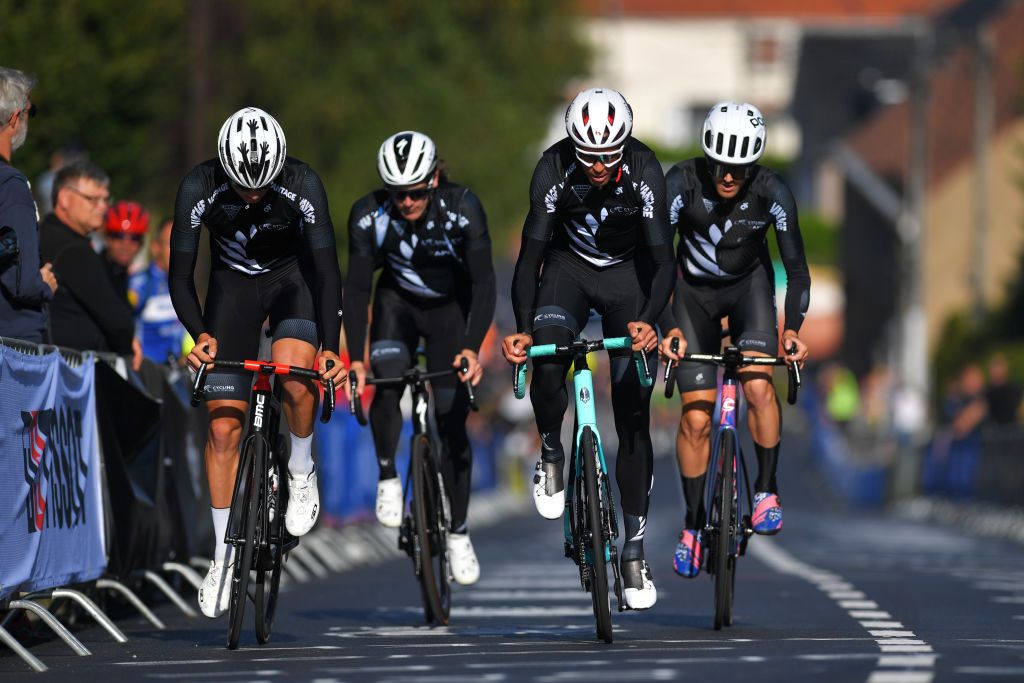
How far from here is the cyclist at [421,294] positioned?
11.9 meters

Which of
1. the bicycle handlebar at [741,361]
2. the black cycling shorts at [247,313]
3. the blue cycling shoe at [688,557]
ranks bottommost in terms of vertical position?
the blue cycling shoe at [688,557]

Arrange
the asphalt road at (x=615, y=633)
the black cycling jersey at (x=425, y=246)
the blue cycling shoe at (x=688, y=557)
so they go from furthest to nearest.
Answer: the black cycling jersey at (x=425, y=246)
the blue cycling shoe at (x=688, y=557)
the asphalt road at (x=615, y=633)

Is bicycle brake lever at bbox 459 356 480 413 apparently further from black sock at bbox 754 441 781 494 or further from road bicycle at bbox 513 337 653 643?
black sock at bbox 754 441 781 494

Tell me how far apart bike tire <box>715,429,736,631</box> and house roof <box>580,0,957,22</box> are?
92949 millimetres

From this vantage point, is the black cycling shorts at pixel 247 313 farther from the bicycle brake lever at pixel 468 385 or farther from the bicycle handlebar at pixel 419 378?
the bicycle brake lever at pixel 468 385

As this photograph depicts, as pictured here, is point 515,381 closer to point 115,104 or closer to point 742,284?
point 742,284

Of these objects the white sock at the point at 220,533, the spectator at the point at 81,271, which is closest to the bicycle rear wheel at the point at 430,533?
the white sock at the point at 220,533

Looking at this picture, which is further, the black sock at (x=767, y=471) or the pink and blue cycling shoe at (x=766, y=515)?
the black sock at (x=767, y=471)

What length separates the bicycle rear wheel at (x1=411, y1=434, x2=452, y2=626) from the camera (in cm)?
1190

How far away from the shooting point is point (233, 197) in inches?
428

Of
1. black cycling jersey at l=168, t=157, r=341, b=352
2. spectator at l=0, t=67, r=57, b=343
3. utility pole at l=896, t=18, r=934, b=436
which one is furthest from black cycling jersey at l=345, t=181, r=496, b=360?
utility pole at l=896, t=18, r=934, b=436

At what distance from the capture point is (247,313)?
435 inches

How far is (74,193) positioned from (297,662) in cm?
410

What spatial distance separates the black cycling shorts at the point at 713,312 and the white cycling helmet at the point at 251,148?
2465 mm
